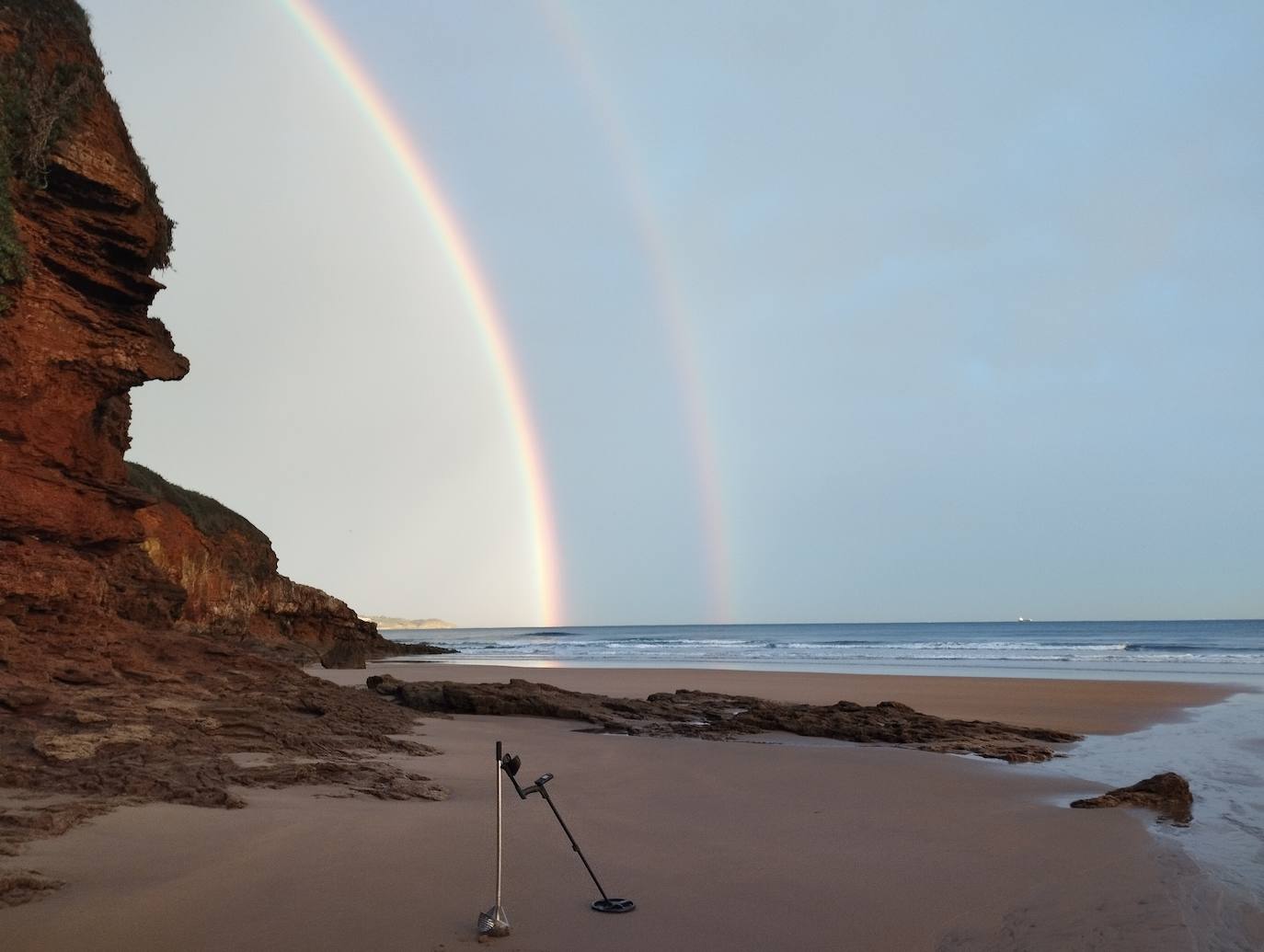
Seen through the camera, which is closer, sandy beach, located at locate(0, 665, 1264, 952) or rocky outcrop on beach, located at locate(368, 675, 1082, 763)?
sandy beach, located at locate(0, 665, 1264, 952)

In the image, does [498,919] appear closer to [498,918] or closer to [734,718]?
[498,918]

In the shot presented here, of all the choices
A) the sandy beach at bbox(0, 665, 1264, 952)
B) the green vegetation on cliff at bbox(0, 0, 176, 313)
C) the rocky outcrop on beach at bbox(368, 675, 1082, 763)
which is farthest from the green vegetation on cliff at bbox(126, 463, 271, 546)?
the sandy beach at bbox(0, 665, 1264, 952)

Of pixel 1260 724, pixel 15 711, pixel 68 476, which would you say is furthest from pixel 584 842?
pixel 1260 724

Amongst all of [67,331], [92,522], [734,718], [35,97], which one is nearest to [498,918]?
[92,522]

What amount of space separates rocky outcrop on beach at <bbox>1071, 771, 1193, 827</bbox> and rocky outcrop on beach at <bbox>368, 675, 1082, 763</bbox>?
3.25 meters

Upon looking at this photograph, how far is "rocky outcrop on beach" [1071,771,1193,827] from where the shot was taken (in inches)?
313

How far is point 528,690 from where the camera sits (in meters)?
16.4

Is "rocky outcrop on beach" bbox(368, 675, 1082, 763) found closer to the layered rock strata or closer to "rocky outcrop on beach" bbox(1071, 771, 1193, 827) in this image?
"rocky outcrop on beach" bbox(1071, 771, 1193, 827)

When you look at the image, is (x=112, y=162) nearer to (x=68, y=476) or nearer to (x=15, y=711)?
(x=68, y=476)

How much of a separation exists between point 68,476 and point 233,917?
8419 mm

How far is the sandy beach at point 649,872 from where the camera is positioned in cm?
441

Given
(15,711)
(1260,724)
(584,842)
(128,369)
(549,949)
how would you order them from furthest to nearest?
(1260,724) → (128,369) → (15,711) → (584,842) → (549,949)

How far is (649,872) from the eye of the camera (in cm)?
571

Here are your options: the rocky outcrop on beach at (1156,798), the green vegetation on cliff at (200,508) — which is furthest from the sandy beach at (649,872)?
the green vegetation on cliff at (200,508)
